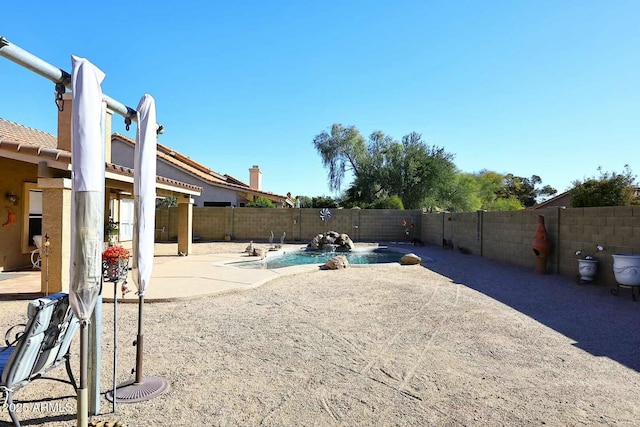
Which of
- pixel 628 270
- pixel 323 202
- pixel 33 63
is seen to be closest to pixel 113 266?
pixel 33 63

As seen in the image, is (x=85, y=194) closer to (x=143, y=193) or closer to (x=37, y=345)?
(x=143, y=193)

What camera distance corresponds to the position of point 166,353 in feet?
15.3

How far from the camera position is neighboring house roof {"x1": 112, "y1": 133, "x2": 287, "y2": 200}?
24.5 m

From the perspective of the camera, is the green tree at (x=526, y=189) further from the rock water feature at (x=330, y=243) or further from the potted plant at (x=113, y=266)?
the potted plant at (x=113, y=266)

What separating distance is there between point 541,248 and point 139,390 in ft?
37.3

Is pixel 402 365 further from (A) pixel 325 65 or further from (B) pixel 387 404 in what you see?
(A) pixel 325 65

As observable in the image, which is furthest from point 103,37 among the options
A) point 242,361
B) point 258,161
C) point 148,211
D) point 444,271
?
point 258,161

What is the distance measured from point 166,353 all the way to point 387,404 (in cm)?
282

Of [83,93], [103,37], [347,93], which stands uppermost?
[347,93]

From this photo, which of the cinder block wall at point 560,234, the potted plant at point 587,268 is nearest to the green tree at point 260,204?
the cinder block wall at point 560,234

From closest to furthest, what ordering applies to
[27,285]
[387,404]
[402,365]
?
1. [387,404]
2. [402,365]
3. [27,285]

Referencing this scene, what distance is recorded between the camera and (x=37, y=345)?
291cm

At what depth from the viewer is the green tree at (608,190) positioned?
53.3ft

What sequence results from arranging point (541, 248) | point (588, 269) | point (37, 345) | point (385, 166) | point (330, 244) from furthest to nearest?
point (385, 166) → point (330, 244) → point (541, 248) → point (588, 269) → point (37, 345)
